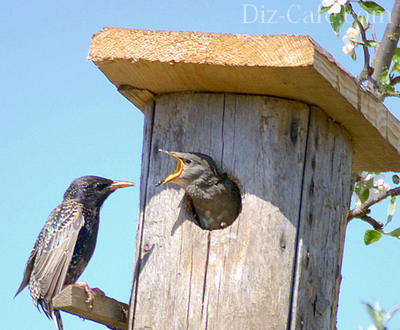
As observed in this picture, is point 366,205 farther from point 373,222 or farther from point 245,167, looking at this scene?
point 245,167

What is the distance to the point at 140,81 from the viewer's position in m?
3.16

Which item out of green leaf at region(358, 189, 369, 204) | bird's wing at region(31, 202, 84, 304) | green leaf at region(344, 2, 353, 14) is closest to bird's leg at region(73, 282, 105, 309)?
bird's wing at region(31, 202, 84, 304)

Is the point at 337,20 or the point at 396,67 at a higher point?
the point at 337,20

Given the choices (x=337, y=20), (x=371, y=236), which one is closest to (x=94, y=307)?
(x=371, y=236)

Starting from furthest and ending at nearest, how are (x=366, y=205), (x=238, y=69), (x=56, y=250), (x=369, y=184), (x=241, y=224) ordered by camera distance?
1. (x=369, y=184)
2. (x=366, y=205)
3. (x=56, y=250)
4. (x=241, y=224)
5. (x=238, y=69)

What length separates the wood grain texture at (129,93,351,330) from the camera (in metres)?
2.84

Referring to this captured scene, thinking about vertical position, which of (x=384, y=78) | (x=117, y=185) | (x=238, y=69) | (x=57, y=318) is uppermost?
(x=384, y=78)

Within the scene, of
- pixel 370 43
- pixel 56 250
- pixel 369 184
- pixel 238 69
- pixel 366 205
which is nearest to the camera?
pixel 238 69

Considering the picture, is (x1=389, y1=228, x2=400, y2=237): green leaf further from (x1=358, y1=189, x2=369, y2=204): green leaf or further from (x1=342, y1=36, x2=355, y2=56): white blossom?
(x1=342, y1=36, x2=355, y2=56): white blossom

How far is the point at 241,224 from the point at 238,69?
0.72 meters

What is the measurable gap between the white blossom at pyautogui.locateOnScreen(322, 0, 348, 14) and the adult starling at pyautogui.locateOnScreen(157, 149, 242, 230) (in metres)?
1.21

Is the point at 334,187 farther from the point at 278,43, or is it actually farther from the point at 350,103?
the point at 278,43

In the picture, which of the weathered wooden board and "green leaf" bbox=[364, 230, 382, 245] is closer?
the weathered wooden board

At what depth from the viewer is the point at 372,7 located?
3.63 metres
